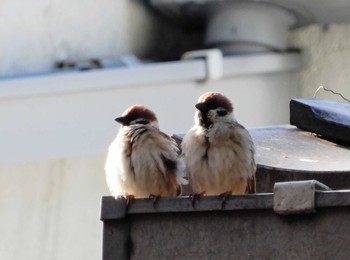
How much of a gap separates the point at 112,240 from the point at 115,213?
1.9 inches

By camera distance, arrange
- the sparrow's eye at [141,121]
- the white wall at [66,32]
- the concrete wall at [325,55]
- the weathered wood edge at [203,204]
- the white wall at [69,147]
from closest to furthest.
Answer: the weathered wood edge at [203,204]
the sparrow's eye at [141,121]
the white wall at [69,147]
the white wall at [66,32]
the concrete wall at [325,55]

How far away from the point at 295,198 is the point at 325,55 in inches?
89.4

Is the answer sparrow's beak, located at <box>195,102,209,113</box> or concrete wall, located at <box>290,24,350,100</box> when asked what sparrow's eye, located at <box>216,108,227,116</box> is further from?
concrete wall, located at <box>290,24,350,100</box>

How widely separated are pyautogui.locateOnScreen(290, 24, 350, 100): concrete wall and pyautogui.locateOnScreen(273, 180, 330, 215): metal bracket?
215 centimetres

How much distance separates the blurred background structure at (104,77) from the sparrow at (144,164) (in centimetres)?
99

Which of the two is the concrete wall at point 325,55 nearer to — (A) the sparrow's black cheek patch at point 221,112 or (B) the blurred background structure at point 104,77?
(B) the blurred background structure at point 104,77

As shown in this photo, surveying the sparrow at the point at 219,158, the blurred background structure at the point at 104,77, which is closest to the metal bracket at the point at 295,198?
the sparrow at the point at 219,158

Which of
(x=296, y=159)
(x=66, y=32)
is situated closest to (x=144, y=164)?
(x=296, y=159)

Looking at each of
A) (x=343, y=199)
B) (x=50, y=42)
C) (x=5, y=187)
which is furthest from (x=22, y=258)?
(x=343, y=199)

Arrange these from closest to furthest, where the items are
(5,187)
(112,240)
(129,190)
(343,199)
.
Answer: (343,199), (112,240), (129,190), (5,187)

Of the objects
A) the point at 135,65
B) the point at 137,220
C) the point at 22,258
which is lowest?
the point at 22,258

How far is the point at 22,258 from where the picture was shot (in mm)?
4613

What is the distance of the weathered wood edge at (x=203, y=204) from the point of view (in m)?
2.55

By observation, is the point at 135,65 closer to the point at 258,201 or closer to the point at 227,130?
the point at 227,130
